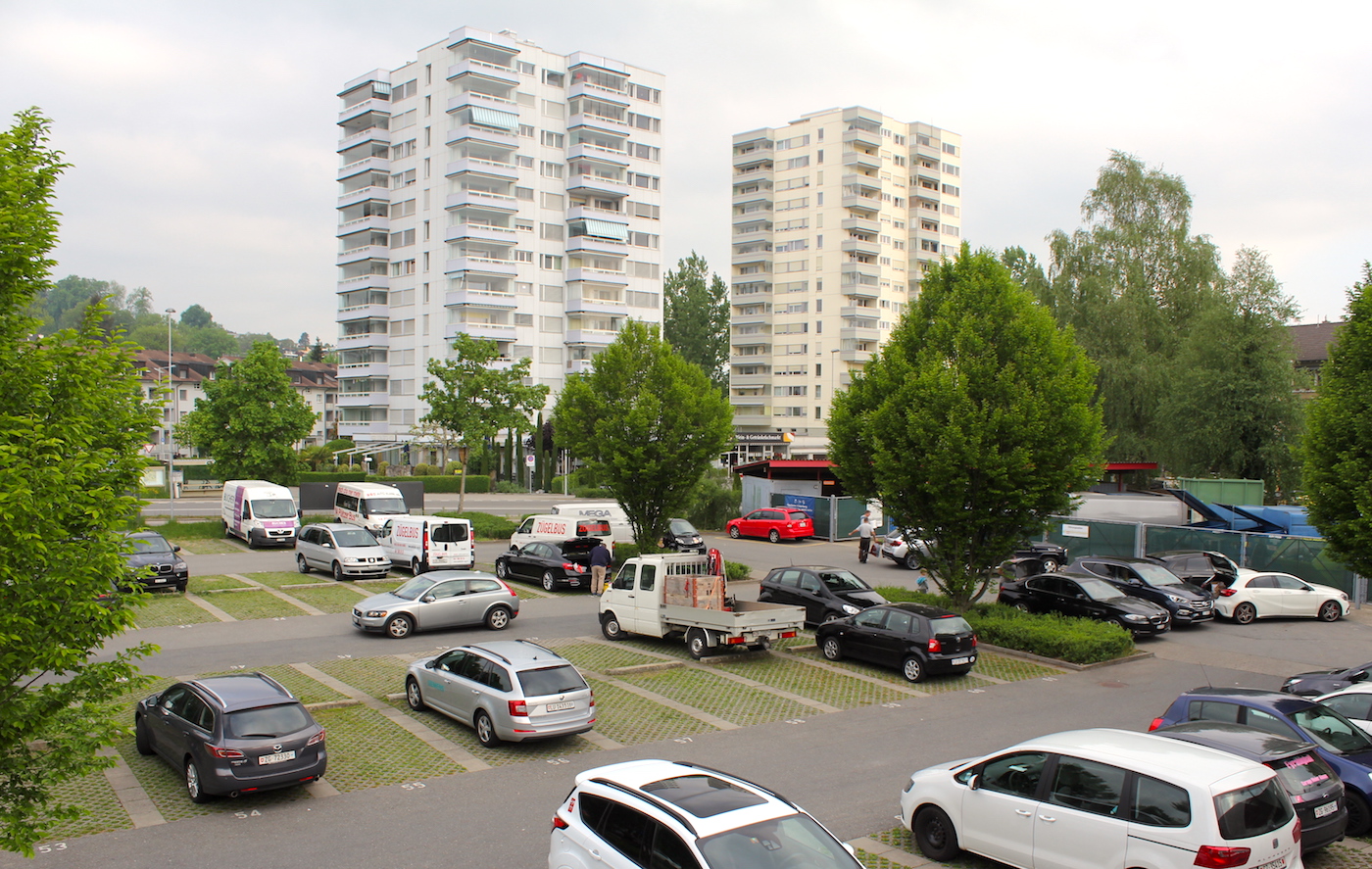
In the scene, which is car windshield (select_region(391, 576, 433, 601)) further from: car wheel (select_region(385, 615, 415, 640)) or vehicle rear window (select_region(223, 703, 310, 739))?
vehicle rear window (select_region(223, 703, 310, 739))

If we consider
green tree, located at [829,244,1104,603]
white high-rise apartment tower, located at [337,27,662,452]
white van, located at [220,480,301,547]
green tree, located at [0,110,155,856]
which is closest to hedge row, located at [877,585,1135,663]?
green tree, located at [829,244,1104,603]

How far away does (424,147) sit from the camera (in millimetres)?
76938

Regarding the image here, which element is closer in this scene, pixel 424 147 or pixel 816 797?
pixel 816 797

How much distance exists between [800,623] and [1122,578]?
11778 mm

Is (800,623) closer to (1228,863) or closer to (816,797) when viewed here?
(816,797)

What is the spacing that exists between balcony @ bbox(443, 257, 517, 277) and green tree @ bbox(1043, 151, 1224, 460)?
42877mm

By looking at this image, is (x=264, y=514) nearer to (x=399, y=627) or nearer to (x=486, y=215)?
(x=399, y=627)

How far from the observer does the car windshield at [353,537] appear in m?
29.2

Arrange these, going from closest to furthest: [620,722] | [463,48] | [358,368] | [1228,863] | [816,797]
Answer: [1228,863], [816,797], [620,722], [463,48], [358,368]

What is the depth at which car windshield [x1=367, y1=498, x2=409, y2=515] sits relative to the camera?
3591 cm

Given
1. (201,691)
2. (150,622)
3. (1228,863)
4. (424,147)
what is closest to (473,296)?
(424,147)

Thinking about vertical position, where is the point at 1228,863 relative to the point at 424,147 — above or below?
below

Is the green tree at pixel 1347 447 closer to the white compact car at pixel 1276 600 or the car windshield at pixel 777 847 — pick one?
the white compact car at pixel 1276 600

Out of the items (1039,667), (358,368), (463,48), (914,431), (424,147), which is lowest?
(1039,667)
